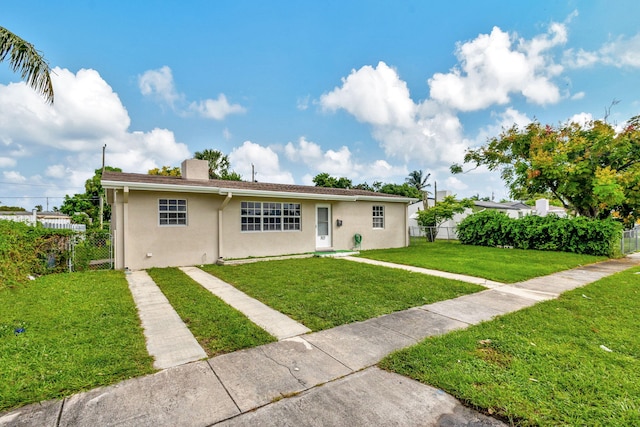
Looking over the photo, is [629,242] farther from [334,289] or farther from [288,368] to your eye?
[288,368]

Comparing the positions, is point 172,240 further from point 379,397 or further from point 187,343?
point 379,397

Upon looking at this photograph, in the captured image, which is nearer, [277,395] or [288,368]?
[277,395]

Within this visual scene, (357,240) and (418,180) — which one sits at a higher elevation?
(418,180)

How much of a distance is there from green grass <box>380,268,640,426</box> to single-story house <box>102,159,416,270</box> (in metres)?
8.48

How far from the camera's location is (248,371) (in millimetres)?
2992

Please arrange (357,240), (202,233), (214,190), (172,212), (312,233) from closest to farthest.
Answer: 1. (172,212)
2. (214,190)
3. (202,233)
4. (312,233)
5. (357,240)

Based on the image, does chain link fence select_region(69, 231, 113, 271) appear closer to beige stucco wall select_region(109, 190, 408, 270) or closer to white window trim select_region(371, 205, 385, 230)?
beige stucco wall select_region(109, 190, 408, 270)

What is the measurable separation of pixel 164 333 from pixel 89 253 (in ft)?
24.0

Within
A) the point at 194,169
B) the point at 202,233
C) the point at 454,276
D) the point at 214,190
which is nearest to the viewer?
the point at 454,276

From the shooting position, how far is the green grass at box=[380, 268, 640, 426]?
233 cm

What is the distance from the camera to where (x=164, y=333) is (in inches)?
158

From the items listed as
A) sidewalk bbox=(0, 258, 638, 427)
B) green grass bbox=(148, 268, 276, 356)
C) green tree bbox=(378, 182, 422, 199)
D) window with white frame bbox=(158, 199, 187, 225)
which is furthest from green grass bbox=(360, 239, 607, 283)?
green tree bbox=(378, 182, 422, 199)

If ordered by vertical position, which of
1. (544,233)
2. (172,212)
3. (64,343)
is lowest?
(64,343)

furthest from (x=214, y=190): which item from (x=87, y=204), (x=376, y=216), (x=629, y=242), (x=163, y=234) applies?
(x=87, y=204)
